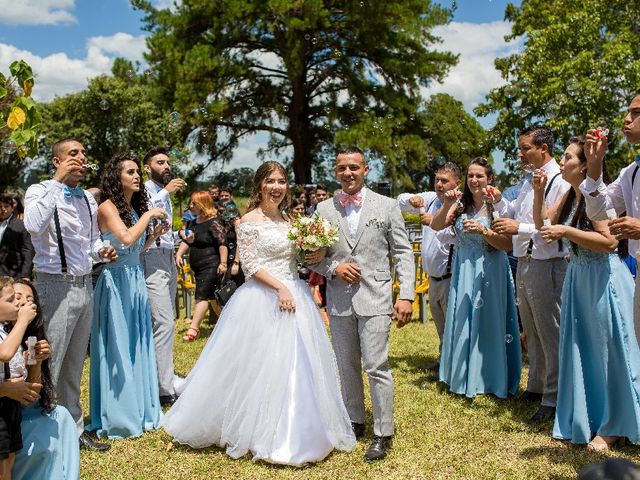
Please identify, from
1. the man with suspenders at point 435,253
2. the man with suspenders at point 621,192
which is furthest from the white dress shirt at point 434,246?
the man with suspenders at point 621,192

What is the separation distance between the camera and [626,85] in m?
18.8

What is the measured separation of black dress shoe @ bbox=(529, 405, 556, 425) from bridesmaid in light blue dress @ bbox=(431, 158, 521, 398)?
2.43 feet

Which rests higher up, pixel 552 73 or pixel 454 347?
pixel 552 73

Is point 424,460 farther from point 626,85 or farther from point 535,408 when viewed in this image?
point 626,85

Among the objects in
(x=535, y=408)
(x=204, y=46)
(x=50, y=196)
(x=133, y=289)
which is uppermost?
(x=204, y=46)

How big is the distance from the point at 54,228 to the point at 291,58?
2027 cm

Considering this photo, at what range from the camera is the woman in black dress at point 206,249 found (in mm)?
9977

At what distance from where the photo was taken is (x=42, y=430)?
13.2 feet

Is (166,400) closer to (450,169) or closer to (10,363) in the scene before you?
(10,363)

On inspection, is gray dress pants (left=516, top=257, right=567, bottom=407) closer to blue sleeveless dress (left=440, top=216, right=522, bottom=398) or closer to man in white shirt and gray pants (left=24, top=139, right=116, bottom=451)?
blue sleeveless dress (left=440, top=216, right=522, bottom=398)

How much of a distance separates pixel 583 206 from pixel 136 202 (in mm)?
3780

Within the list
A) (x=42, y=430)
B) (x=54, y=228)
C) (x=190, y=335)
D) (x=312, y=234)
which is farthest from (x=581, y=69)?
(x=42, y=430)

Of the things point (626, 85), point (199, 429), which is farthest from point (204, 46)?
point (199, 429)

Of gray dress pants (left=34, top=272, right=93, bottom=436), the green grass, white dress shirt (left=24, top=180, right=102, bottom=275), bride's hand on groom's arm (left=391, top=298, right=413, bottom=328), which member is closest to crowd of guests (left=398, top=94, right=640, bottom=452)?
the green grass
